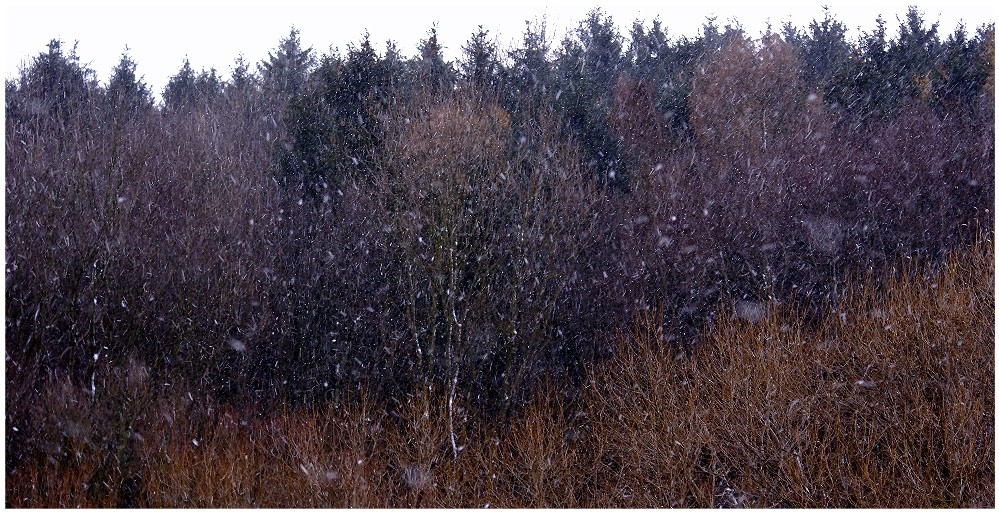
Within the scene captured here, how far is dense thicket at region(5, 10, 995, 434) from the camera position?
10.8 m

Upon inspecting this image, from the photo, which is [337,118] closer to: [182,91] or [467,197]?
[467,197]

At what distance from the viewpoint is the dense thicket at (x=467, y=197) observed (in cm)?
1082

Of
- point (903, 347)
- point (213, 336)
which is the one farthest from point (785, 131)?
point (213, 336)

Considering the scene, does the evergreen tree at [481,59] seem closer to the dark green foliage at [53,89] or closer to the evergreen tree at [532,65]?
the evergreen tree at [532,65]

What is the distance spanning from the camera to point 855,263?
499 inches

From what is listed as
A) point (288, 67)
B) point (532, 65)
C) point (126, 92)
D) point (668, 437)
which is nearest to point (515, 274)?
point (532, 65)

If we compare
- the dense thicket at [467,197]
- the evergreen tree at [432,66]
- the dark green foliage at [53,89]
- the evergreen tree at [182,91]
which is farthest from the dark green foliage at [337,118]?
the dark green foliage at [53,89]

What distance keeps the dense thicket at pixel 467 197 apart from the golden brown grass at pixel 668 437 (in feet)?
3.16

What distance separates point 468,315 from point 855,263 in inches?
243

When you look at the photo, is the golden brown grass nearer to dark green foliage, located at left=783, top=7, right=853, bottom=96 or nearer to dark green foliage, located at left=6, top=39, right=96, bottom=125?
dark green foliage, located at left=6, top=39, right=96, bottom=125

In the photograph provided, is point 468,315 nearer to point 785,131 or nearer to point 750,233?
point 750,233

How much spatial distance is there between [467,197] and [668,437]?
418 cm

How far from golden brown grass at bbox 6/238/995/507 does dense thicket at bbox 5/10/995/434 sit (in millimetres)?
963

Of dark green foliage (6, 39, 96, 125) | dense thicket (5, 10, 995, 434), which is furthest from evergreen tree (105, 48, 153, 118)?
dark green foliage (6, 39, 96, 125)
